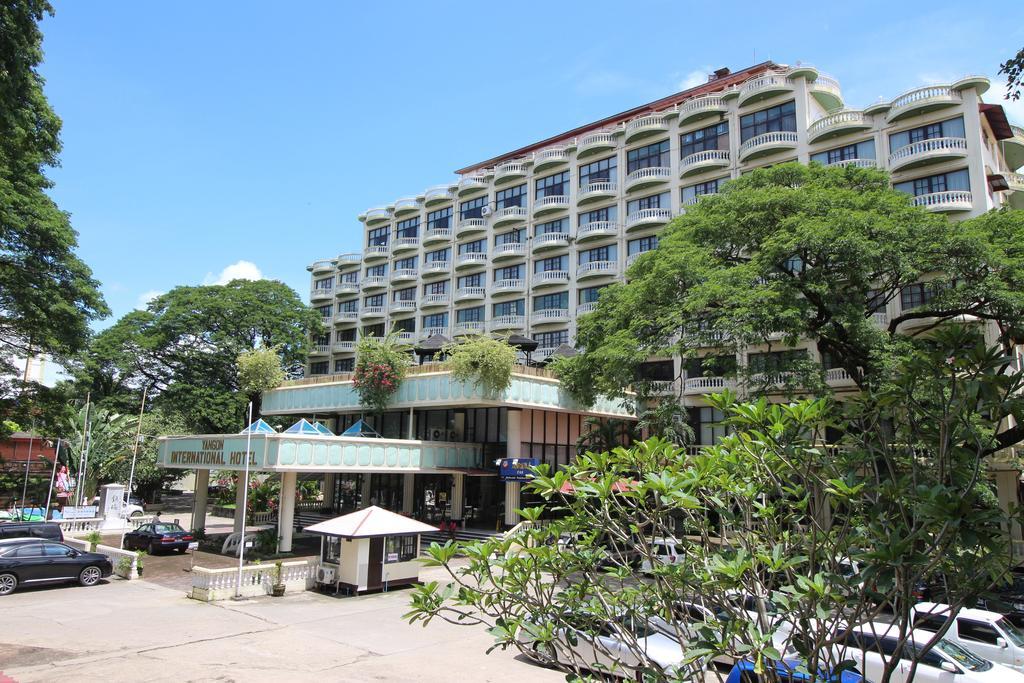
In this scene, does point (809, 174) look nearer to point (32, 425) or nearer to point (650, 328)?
point (650, 328)

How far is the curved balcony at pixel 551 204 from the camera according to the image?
2012 inches

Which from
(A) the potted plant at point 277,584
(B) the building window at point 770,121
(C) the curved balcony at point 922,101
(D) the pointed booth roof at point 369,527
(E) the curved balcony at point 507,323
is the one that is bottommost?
(A) the potted plant at point 277,584

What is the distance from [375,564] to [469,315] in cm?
3563

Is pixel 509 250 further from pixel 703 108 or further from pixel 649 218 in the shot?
pixel 703 108

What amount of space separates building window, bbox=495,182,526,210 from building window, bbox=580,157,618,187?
18.1ft

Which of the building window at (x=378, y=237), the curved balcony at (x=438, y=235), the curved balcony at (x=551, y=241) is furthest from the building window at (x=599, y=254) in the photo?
the building window at (x=378, y=237)

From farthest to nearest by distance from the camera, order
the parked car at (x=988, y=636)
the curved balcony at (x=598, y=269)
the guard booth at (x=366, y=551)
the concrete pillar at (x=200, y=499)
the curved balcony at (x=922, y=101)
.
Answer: the curved balcony at (x=598, y=269)
the curved balcony at (x=922, y=101)
the concrete pillar at (x=200, y=499)
the guard booth at (x=366, y=551)
the parked car at (x=988, y=636)

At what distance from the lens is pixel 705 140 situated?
44.7m

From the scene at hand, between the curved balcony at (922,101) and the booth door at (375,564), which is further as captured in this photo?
the curved balcony at (922,101)

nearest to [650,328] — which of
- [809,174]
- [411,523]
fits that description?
[809,174]

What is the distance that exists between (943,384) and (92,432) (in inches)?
1886

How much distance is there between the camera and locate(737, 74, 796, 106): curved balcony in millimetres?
41062

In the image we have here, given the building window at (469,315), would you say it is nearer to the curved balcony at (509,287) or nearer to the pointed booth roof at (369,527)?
the curved balcony at (509,287)

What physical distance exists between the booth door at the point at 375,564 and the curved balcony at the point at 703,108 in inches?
1384
